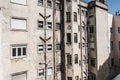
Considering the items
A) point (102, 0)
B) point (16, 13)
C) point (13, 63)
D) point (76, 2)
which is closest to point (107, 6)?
point (102, 0)

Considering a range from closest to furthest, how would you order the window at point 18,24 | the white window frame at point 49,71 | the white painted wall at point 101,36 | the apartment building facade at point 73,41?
the window at point 18,24
the white window frame at point 49,71
the apartment building facade at point 73,41
the white painted wall at point 101,36

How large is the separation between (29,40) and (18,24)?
2644 millimetres

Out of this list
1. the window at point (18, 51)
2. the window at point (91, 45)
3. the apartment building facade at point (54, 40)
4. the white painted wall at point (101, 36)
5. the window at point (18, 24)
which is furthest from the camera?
the window at point (91, 45)

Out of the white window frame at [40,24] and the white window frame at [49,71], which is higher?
the white window frame at [40,24]

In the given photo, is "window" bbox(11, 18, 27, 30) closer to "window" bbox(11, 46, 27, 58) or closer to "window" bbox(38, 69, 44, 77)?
"window" bbox(11, 46, 27, 58)

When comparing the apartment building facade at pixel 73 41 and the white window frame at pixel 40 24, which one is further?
the apartment building facade at pixel 73 41

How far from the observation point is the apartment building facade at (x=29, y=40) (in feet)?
60.3

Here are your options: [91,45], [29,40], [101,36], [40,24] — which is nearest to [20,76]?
[29,40]

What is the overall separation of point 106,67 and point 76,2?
14440 millimetres

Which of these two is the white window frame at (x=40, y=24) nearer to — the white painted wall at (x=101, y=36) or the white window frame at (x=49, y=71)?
the white window frame at (x=49, y=71)

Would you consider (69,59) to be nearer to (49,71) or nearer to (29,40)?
(49,71)

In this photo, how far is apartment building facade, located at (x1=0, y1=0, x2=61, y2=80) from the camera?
18391 millimetres

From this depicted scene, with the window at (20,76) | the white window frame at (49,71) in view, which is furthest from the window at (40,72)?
the window at (20,76)

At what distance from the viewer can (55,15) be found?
988 inches
